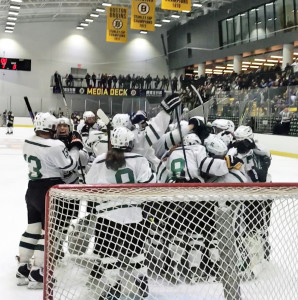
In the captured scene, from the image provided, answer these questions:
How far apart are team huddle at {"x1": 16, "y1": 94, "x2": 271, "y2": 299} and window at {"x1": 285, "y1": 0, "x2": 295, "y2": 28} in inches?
672

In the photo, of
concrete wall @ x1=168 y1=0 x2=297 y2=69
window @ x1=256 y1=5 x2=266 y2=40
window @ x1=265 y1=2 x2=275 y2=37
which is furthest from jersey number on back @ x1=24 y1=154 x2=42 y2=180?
window @ x1=256 y1=5 x2=266 y2=40

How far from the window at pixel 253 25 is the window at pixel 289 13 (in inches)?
82.3

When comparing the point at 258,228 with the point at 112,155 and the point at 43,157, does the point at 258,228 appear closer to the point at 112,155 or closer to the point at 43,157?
the point at 112,155

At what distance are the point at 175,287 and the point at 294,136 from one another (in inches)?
466

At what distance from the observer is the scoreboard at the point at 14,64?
2580 centimetres

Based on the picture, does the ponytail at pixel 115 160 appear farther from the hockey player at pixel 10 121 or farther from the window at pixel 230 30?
the window at pixel 230 30

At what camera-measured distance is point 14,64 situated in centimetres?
2614

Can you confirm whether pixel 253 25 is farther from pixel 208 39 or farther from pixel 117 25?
pixel 117 25

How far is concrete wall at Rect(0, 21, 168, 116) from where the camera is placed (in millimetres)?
28828

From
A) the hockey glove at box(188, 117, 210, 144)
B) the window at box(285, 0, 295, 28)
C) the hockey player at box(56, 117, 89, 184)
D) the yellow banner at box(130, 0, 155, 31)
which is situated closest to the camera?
the hockey player at box(56, 117, 89, 184)

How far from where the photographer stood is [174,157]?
351 centimetres

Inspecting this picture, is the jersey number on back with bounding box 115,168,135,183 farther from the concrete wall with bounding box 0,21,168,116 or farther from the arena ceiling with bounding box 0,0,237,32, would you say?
the concrete wall with bounding box 0,21,168,116

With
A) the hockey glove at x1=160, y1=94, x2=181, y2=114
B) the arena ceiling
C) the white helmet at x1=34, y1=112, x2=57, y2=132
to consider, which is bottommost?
the white helmet at x1=34, y1=112, x2=57, y2=132

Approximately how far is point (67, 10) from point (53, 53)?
386 cm
